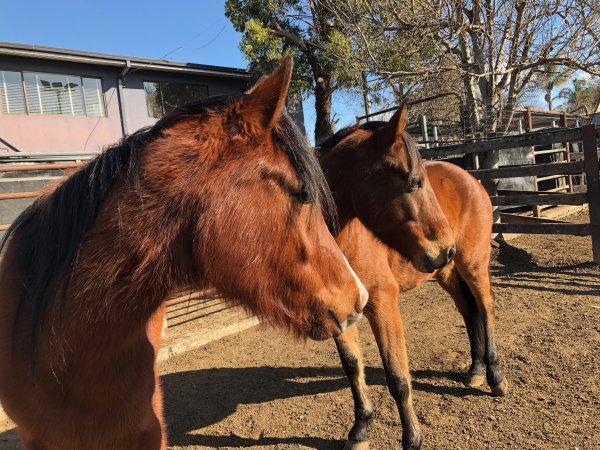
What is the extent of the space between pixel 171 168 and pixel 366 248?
6.77 feet

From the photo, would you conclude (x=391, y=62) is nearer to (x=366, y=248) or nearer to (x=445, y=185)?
(x=445, y=185)

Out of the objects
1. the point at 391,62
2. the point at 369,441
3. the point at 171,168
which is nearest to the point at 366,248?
the point at 369,441

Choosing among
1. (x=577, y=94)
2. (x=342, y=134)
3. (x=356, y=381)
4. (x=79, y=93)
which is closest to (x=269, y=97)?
(x=342, y=134)

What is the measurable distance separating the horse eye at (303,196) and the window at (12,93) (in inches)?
621

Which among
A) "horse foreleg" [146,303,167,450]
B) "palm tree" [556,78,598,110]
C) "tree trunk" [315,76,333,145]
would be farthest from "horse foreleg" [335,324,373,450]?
"palm tree" [556,78,598,110]

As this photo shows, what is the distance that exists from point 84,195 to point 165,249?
0.33 metres

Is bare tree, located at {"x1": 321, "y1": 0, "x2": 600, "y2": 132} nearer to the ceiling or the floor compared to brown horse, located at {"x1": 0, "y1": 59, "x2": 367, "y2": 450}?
nearer to the ceiling

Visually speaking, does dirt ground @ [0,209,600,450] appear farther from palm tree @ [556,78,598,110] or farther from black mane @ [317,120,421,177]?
palm tree @ [556,78,598,110]

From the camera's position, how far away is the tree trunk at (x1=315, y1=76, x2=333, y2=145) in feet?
51.8

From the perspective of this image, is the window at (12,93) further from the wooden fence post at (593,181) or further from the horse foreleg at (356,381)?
the wooden fence post at (593,181)

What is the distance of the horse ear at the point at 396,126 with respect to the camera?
2.76 meters

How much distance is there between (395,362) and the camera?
2.85m

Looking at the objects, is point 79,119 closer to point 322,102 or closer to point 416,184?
point 322,102

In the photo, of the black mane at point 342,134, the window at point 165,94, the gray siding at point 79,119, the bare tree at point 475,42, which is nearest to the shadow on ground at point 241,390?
the black mane at point 342,134
